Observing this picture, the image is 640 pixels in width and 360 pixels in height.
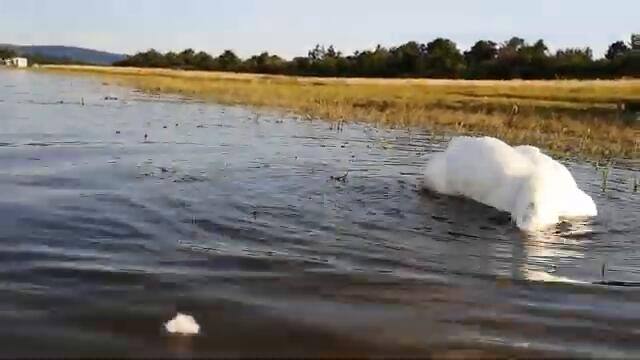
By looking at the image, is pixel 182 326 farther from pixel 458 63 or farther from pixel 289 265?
pixel 458 63

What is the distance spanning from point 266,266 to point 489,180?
420 cm

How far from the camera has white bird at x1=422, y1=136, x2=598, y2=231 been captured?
9227 millimetres

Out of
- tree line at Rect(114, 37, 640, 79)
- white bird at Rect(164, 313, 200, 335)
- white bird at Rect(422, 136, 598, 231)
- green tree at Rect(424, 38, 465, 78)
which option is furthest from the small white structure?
white bird at Rect(164, 313, 200, 335)

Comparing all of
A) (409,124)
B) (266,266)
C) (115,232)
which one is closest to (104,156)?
(115,232)

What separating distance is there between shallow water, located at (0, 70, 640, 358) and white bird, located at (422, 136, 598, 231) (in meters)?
0.24

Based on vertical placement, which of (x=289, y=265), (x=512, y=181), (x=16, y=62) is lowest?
(x=289, y=265)

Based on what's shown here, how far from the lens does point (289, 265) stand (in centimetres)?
711

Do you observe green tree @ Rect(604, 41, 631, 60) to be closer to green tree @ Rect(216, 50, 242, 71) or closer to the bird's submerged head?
green tree @ Rect(216, 50, 242, 71)

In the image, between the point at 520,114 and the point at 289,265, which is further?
the point at 520,114

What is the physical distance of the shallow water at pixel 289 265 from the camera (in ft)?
17.3

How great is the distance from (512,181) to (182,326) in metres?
5.69

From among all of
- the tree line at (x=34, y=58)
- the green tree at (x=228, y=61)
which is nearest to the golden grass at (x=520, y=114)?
the green tree at (x=228, y=61)

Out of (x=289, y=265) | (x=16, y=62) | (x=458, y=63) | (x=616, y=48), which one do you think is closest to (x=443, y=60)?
(x=458, y=63)

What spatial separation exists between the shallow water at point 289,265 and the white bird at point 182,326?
0.07 meters
